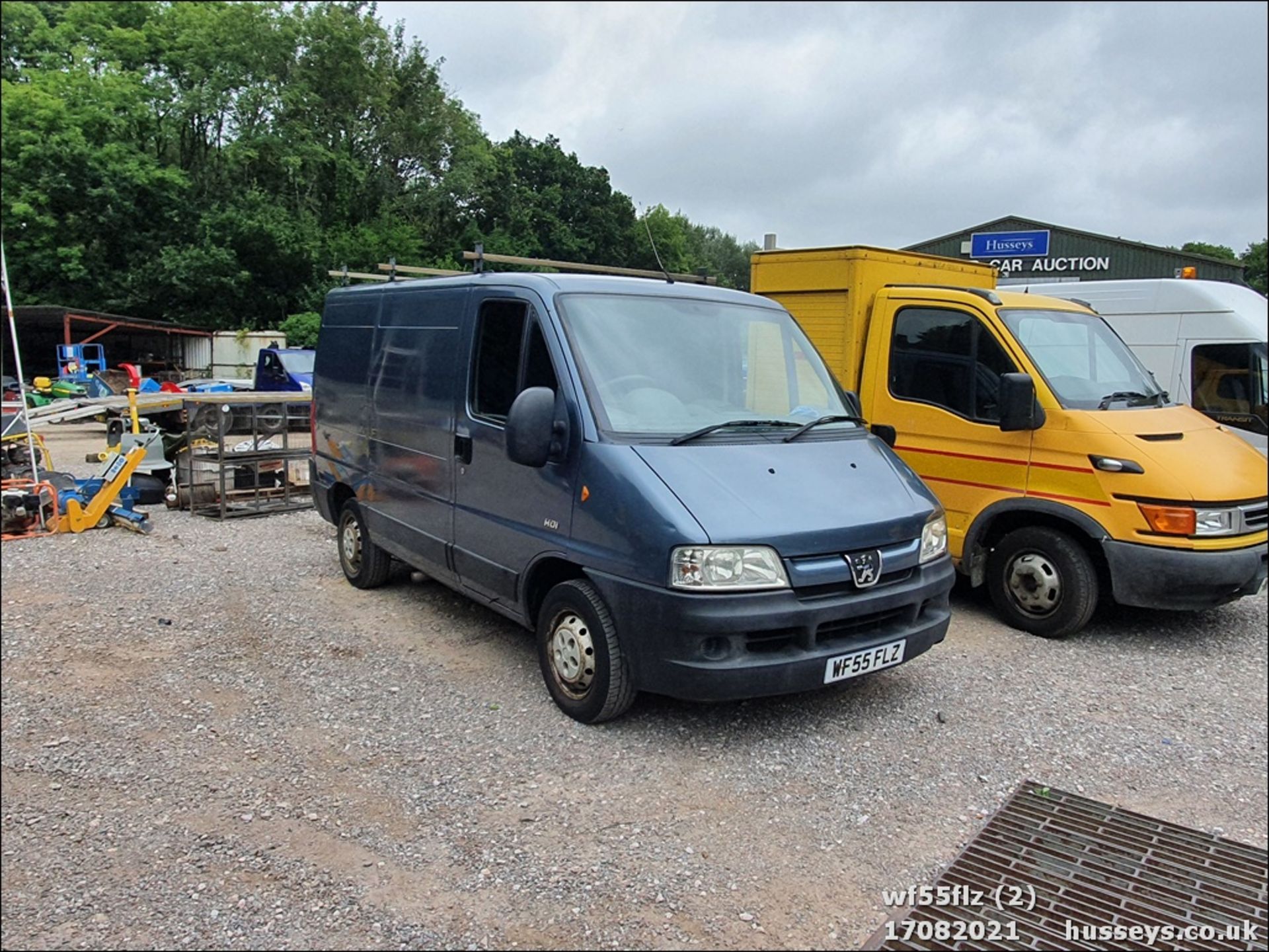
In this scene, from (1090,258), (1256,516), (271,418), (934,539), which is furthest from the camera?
(1090,258)

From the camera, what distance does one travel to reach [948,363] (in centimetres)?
582

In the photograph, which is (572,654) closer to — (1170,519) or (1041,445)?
(1041,445)

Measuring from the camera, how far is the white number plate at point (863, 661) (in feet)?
12.0

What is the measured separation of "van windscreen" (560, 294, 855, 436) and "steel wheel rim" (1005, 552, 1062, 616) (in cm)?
178

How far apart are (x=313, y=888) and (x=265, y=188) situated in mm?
3945

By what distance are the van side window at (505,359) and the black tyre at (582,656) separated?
3.30ft

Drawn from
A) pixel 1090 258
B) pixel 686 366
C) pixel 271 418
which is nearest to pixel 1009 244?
pixel 686 366

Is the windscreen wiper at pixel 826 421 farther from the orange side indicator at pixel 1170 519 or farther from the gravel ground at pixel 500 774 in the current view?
the orange side indicator at pixel 1170 519

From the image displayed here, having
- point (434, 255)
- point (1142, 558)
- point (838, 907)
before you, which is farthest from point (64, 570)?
point (1142, 558)

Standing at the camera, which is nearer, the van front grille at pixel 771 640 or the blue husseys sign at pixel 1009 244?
the van front grille at pixel 771 640

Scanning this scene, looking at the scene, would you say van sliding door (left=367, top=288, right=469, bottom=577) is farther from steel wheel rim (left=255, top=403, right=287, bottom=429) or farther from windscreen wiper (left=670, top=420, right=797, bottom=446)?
steel wheel rim (left=255, top=403, right=287, bottom=429)

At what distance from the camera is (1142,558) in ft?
16.2

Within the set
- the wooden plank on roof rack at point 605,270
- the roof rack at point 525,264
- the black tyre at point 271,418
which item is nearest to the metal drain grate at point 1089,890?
the roof rack at point 525,264

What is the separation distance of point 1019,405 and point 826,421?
154 centimetres
